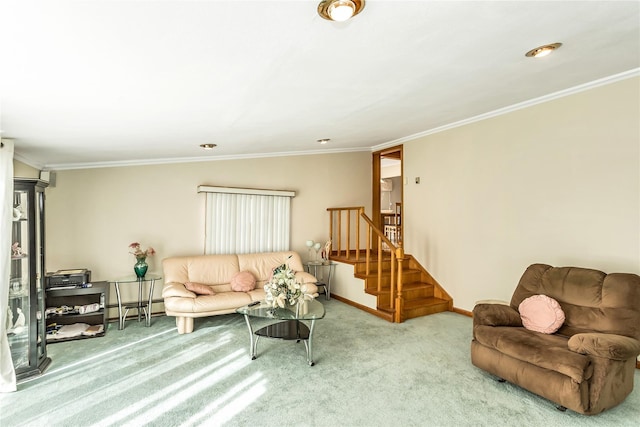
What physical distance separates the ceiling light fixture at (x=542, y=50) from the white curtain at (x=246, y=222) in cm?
380

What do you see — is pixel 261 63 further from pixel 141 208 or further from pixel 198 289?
pixel 141 208

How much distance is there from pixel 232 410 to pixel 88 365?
5.36ft

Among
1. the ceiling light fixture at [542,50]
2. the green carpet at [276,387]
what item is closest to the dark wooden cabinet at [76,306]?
the green carpet at [276,387]

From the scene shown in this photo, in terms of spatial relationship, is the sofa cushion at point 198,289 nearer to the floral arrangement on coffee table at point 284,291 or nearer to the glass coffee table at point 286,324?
the glass coffee table at point 286,324

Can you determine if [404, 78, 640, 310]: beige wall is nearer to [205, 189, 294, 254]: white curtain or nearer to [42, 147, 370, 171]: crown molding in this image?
[42, 147, 370, 171]: crown molding

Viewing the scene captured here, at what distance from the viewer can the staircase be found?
4.39 meters

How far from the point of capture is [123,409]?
2.37 m

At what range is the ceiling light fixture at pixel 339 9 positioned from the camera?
151 centimetres

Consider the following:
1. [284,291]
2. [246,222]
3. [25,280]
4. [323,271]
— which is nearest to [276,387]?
[284,291]

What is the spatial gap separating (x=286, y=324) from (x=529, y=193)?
3.11 metres

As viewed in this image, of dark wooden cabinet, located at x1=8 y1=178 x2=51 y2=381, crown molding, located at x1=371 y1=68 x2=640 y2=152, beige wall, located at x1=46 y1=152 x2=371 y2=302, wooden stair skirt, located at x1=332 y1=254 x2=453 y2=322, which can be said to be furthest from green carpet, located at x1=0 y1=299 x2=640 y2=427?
crown molding, located at x1=371 y1=68 x2=640 y2=152

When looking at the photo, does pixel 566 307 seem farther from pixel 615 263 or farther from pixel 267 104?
pixel 267 104

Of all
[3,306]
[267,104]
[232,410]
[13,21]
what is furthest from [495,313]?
[3,306]

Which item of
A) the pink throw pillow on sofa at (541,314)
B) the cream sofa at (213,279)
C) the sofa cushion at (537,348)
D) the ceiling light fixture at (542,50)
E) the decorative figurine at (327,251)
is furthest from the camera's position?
the decorative figurine at (327,251)
